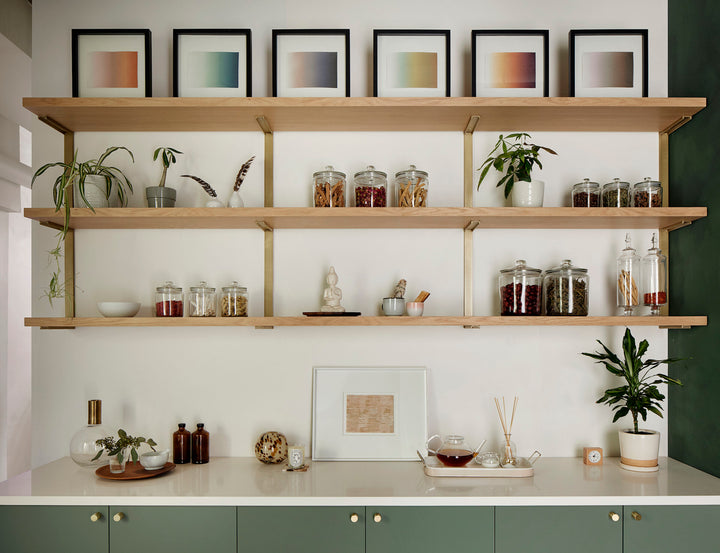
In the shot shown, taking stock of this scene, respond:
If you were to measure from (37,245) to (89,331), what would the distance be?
42cm

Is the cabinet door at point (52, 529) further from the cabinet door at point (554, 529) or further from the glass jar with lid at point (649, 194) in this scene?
the glass jar with lid at point (649, 194)

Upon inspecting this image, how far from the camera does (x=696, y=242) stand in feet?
6.89

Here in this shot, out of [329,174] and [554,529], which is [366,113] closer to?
[329,174]

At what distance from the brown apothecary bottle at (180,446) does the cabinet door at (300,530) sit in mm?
488

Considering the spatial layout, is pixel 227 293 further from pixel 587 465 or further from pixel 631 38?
pixel 631 38

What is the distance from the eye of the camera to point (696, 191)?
2.11 meters

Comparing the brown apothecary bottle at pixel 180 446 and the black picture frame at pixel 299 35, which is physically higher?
the black picture frame at pixel 299 35

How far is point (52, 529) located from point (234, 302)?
0.95 meters

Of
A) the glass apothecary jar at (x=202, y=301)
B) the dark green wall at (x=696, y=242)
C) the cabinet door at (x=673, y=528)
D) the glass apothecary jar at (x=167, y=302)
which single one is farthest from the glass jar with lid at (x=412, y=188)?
the cabinet door at (x=673, y=528)

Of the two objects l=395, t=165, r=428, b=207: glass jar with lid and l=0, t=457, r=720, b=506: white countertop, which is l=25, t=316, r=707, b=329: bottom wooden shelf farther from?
l=0, t=457, r=720, b=506: white countertop

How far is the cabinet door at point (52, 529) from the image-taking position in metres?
1.78

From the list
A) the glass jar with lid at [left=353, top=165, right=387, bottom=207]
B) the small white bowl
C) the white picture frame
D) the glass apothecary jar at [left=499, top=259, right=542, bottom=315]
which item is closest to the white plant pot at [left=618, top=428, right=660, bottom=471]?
the glass apothecary jar at [left=499, top=259, right=542, bottom=315]

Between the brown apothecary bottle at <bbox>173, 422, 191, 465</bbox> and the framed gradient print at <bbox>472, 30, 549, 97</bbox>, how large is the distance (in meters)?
1.80

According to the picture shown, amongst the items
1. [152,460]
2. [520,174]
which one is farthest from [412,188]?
[152,460]
